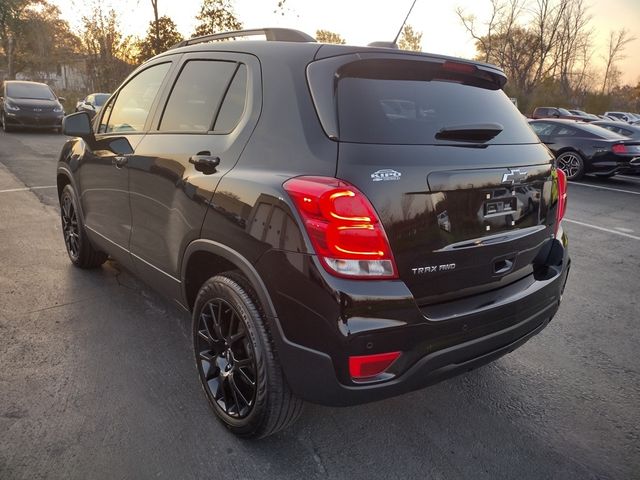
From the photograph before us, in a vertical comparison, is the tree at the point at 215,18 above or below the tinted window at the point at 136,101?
above

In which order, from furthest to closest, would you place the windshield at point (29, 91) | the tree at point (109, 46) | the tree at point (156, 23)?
the tree at point (109, 46), the tree at point (156, 23), the windshield at point (29, 91)

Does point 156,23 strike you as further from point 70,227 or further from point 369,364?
point 369,364

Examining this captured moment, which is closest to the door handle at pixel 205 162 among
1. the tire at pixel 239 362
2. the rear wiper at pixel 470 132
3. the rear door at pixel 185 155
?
the rear door at pixel 185 155

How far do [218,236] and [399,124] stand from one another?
0.95 m

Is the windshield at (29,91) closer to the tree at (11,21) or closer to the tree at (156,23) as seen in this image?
the tree at (156,23)

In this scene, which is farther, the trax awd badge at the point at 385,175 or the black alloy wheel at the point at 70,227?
the black alloy wheel at the point at 70,227

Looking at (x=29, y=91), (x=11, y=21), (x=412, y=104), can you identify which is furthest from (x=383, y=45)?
(x=11, y=21)

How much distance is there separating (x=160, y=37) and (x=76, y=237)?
2181 centimetres

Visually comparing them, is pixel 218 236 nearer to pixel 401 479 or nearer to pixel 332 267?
pixel 332 267

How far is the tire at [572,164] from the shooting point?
11.6 meters

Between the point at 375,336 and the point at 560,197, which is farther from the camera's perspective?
the point at 560,197

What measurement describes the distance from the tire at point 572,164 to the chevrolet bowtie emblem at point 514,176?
35.2 ft

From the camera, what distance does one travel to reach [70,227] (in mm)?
4500

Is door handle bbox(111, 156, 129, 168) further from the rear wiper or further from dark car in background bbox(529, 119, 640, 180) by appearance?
dark car in background bbox(529, 119, 640, 180)
